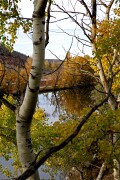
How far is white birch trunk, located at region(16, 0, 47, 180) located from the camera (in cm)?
349

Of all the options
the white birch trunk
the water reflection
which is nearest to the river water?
the water reflection

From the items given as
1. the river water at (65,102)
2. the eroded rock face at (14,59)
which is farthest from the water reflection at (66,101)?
the eroded rock face at (14,59)

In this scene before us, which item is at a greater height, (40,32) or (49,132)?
(49,132)

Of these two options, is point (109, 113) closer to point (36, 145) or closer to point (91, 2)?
point (91, 2)

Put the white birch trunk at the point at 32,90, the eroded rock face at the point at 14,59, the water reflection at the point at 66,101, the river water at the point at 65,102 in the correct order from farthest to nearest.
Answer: the water reflection at the point at 66,101, the river water at the point at 65,102, the eroded rock face at the point at 14,59, the white birch trunk at the point at 32,90

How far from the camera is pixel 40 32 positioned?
349 cm

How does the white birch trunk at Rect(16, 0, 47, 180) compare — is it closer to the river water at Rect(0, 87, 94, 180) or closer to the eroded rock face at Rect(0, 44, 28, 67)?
the eroded rock face at Rect(0, 44, 28, 67)

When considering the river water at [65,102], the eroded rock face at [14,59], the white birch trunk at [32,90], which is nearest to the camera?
the white birch trunk at [32,90]

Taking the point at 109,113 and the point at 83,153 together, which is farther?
the point at 83,153

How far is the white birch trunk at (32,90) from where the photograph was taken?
11.4 ft

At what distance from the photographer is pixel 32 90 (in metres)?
3.55

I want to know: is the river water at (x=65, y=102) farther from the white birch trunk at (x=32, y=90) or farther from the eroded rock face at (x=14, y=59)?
the white birch trunk at (x=32, y=90)

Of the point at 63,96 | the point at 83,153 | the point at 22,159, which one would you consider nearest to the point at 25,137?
the point at 22,159

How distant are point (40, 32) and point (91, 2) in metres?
7.28
